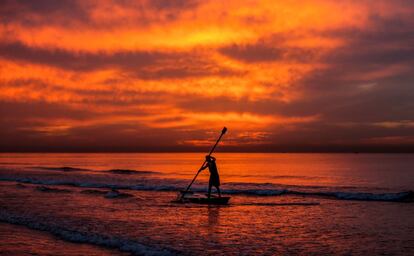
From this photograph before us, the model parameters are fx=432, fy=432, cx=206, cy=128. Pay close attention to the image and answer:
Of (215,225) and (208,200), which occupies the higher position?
(208,200)

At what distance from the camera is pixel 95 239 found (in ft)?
40.8

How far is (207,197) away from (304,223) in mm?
7345

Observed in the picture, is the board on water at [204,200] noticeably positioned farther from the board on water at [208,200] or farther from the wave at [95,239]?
the wave at [95,239]

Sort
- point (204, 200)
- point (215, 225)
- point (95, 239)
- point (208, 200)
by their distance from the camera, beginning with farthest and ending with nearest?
point (204, 200) → point (208, 200) → point (215, 225) → point (95, 239)

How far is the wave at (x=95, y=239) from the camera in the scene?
11.1 meters

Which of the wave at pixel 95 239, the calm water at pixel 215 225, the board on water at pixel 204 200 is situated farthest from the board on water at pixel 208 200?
the wave at pixel 95 239

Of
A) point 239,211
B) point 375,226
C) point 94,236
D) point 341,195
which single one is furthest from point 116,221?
point 341,195

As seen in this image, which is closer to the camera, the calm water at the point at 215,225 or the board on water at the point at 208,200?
the calm water at the point at 215,225

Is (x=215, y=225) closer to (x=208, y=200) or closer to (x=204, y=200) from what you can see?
(x=208, y=200)

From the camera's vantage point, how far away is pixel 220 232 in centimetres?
1384

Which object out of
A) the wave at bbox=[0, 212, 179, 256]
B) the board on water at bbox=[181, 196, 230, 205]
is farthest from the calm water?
the board on water at bbox=[181, 196, 230, 205]

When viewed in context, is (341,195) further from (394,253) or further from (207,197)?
(394,253)

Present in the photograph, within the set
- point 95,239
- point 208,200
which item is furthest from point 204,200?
point 95,239

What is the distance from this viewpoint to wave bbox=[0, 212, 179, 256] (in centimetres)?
1106
